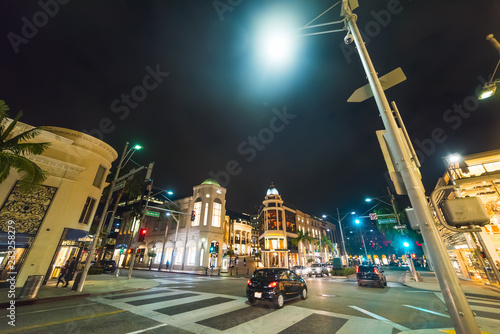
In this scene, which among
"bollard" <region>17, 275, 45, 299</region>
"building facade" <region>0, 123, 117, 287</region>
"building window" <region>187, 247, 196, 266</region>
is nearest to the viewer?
"bollard" <region>17, 275, 45, 299</region>

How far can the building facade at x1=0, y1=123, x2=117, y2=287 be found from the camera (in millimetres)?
12945

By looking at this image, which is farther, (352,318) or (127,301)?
(127,301)

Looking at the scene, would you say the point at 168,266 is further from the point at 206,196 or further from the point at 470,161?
the point at 470,161

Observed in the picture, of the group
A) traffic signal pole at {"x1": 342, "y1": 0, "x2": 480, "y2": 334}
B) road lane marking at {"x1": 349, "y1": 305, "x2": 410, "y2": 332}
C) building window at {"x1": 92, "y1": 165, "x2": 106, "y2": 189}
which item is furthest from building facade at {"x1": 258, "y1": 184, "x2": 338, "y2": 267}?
traffic signal pole at {"x1": 342, "y1": 0, "x2": 480, "y2": 334}

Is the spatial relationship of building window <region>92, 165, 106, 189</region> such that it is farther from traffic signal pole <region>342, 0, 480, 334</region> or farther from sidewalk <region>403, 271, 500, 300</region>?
sidewalk <region>403, 271, 500, 300</region>

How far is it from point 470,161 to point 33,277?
30.4 metres

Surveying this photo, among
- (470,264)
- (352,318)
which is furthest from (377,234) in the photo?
(352,318)

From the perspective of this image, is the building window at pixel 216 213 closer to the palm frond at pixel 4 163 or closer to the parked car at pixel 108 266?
the parked car at pixel 108 266

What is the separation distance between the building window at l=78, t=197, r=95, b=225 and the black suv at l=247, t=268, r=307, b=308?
15.7m

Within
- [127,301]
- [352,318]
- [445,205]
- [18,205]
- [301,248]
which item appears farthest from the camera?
[301,248]

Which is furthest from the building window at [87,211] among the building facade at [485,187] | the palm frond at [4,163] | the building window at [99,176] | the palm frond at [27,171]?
the building facade at [485,187]

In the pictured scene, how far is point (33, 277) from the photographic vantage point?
9922mm

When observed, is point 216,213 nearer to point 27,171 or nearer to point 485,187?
point 27,171

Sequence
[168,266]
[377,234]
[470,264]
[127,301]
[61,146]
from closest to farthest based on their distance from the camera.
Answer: [127,301], [61,146], [470,264], [168,266], [377,234]
